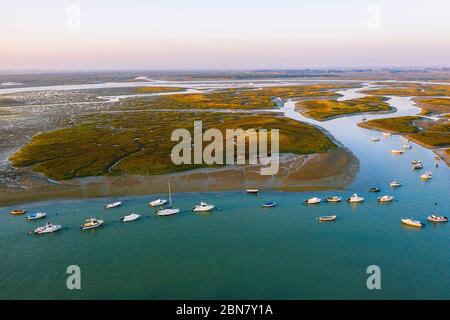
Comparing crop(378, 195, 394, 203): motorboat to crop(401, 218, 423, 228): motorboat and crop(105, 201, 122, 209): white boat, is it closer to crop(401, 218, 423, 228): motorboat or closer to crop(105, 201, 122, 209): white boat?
crop(401, 218, 423, 228): motorboat

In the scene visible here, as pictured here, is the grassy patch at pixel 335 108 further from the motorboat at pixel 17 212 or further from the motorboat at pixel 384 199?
the motorboat at pixel 17 212

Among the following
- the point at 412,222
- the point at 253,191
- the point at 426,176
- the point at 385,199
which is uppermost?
the point at 426,176

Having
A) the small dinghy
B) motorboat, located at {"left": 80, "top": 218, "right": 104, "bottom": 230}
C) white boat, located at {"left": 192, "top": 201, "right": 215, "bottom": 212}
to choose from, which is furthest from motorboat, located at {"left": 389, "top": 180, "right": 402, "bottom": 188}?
motorboat, located at {"left": 80, "top": 218, "right": 104, "bottom": 230}

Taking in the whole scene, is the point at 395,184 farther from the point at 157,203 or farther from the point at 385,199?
the point at 157,203

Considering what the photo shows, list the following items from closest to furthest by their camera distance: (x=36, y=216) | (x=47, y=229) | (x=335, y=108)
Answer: (x=47, y=229) < (x=36, y=216) < (x=335, y=108)

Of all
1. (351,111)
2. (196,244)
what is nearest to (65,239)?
(196,244)

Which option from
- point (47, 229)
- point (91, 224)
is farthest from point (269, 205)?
point (47, 229)
